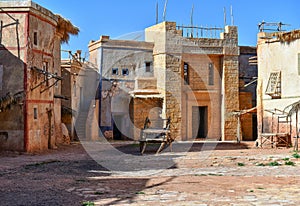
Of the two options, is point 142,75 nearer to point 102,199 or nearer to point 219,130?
point 219,130

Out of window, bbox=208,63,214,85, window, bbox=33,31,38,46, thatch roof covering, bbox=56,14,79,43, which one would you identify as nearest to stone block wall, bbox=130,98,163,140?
window, bbox=208,63,214,85

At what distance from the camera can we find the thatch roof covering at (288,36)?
25891 mm

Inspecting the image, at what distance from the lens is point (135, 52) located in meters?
36.1

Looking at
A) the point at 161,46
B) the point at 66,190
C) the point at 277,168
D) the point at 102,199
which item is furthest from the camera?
the point at 161,46

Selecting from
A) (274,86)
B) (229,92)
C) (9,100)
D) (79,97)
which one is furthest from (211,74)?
(9,100)

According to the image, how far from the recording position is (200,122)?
36.7 m

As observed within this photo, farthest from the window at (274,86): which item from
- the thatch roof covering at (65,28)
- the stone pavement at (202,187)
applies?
the thatch roof covering at (65,28)

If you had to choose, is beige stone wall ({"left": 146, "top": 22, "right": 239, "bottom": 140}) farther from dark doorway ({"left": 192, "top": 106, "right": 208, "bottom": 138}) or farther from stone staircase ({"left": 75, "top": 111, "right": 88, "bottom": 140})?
stone staircase ({"left": 75, "top": 111, "right": 88, "bottom": 140})

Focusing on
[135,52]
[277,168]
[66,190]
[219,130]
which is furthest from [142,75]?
[66,190]

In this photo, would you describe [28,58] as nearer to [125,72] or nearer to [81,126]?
[81,126]

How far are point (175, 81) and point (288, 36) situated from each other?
409 inches

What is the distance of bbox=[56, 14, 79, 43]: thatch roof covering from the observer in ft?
89.8

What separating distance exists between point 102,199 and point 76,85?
2579cm

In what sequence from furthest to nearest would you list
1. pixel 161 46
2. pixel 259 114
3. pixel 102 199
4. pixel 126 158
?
1. pixel 161 46
2. pixel 259 114
3. pixel 126 158
4. pixel 102 199
